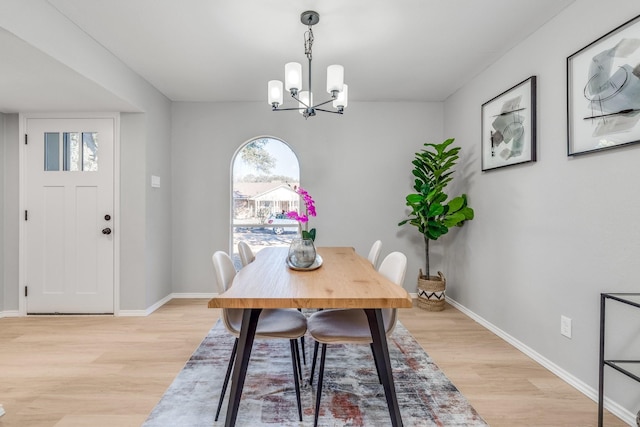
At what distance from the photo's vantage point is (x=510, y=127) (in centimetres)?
266

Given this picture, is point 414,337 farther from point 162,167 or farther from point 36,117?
point 36,117

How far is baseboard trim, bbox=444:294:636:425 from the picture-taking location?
1.72 meters

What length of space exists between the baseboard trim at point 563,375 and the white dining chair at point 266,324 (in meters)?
1.74

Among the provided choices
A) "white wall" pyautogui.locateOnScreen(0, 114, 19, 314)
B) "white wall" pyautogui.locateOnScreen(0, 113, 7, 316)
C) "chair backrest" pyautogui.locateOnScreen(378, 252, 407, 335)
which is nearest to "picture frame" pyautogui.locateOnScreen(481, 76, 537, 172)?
"chair backrest" pyautogui.locateOnScreen(378, 252, 407, 335)

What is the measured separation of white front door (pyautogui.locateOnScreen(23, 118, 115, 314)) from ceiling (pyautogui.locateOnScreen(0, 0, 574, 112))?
341mm

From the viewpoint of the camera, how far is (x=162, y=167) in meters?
3.74

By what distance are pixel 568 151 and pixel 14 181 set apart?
4957 mm

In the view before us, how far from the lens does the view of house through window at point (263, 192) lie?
4.13 meters

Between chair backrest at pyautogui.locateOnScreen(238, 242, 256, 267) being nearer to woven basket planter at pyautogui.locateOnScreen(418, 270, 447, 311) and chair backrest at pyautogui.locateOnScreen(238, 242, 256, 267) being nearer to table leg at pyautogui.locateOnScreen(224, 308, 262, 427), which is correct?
table leg at pyautogui.locateOnScreen(224, 308, 262, 427)

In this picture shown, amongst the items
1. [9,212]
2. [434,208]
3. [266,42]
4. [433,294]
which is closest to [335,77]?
[266,42]

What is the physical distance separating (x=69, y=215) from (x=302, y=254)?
287cm

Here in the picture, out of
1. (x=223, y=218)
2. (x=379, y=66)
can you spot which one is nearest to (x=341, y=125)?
(x=379, y=66)

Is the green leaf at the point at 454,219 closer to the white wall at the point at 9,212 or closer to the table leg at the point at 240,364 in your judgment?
the table leg at the point at 240,364

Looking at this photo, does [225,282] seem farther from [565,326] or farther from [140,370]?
[565,326]
